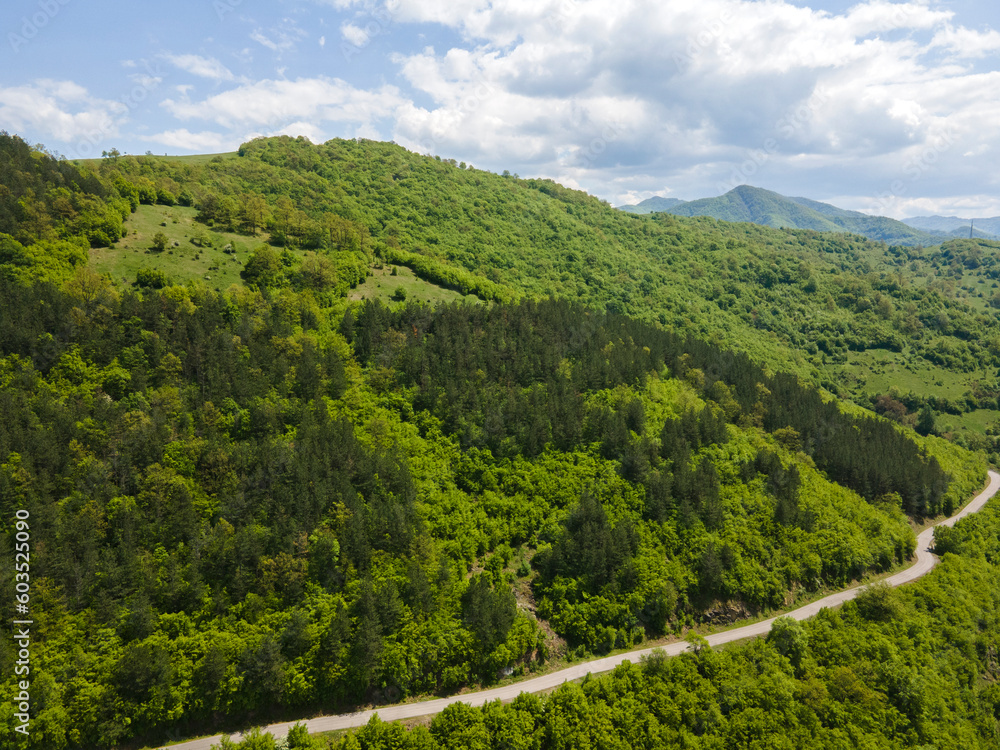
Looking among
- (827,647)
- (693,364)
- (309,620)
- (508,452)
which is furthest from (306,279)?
(827,647)

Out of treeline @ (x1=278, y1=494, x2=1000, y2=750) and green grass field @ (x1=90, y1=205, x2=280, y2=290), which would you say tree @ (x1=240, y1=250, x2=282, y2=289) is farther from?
treeline @ (x1=278, y1=494, x2=1000, y2=750)

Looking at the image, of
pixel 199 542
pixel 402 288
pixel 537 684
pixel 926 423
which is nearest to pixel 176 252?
pixel 402 288

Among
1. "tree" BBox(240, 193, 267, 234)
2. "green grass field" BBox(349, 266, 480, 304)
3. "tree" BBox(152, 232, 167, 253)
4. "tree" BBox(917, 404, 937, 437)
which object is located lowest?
"tree" BBox(917, 404, 937, 437)

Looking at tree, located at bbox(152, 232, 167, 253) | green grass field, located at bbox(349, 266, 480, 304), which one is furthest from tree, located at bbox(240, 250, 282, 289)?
green grass field, located at bbox(349, 266, 480, 304)

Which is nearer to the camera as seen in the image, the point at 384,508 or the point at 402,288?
the point at 384,508

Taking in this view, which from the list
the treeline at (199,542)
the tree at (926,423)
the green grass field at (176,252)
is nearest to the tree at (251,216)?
the green grass field at (176,252)

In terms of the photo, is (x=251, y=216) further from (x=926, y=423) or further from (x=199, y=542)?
(x=926, y=423)

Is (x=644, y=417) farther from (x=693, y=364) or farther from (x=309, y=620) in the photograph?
(x=309, y=620)

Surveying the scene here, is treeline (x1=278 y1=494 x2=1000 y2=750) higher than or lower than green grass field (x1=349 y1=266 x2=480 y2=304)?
lower
